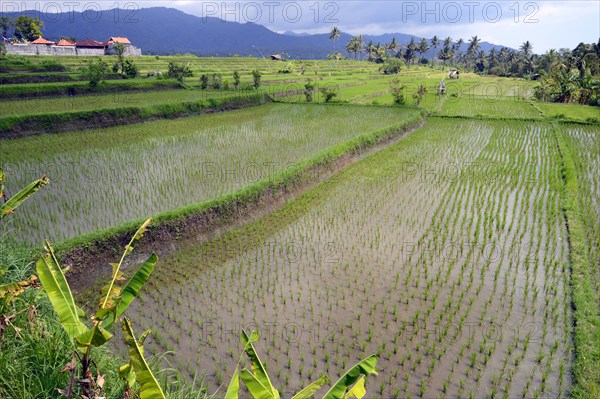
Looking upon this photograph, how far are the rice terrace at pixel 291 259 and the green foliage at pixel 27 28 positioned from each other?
41872mm

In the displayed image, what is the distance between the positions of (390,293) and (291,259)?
1921mm

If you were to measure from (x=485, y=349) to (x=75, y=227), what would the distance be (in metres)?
7.46

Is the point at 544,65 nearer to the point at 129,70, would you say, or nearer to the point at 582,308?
the point at 129,70

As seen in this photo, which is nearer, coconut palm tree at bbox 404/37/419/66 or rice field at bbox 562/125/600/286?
rice field at bbox 562/125/600/286

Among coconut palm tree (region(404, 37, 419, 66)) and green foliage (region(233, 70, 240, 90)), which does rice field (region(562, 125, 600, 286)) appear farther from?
coconut palm tree (region(404, 37, 419, 66))

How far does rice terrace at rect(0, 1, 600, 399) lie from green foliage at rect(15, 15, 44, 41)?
41872 mm

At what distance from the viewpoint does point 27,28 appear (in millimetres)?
49094

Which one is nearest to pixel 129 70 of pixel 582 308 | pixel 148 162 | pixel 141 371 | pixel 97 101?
pixel 97 101

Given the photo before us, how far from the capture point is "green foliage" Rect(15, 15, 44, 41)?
48.7 metres

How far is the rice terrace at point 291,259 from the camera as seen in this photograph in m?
3.14

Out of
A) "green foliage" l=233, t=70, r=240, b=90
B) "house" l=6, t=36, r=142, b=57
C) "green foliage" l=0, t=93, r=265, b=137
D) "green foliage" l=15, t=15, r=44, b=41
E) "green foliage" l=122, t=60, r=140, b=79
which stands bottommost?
"green foliage" l=0, t=93, r=265, b=137

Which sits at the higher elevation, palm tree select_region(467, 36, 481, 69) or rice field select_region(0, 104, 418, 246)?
palm tree select_region(467, 36, 481, 69)

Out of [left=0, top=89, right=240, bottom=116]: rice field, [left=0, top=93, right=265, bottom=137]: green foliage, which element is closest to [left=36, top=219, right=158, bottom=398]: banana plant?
[left=0, top=93, right=265, bottom=137]: green foliage

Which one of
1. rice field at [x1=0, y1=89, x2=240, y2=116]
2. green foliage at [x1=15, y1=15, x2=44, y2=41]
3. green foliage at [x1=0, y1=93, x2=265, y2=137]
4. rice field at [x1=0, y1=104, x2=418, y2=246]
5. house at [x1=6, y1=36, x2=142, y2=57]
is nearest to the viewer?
rice field at [x1=0, y1=104, x2=418, y2=246]
